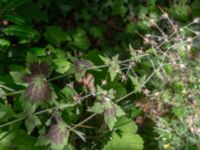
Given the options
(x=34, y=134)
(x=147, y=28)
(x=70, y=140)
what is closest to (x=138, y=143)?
(x=70, y=140)

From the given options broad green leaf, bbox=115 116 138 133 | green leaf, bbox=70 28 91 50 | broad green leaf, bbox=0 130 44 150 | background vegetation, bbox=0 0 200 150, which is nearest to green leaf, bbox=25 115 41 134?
background vegetation, bbox=0 0 200 150

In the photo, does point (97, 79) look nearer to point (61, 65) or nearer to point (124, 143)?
point (61, 65)

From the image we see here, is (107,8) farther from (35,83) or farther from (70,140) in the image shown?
(35,83)

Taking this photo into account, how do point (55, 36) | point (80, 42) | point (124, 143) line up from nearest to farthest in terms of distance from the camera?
point (124, 143)
point (55, 36)
point (80, 42)

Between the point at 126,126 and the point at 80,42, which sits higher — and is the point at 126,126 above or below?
below

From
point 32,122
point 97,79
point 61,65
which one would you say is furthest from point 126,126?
point 32,122

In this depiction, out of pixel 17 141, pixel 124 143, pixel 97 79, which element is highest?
pixel 97 79

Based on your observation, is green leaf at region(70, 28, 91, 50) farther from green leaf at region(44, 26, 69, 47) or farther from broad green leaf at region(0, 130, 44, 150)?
broad green leaf at region(0, 130, 44, 150)

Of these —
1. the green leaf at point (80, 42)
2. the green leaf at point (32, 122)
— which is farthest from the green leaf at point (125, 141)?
the green leaf at point (80, 42)

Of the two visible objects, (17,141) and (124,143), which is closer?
(17,141)
